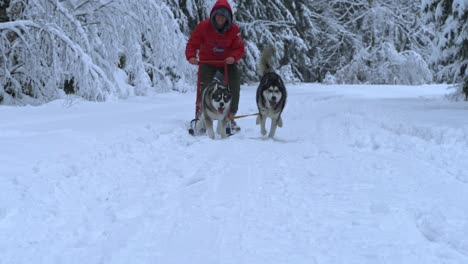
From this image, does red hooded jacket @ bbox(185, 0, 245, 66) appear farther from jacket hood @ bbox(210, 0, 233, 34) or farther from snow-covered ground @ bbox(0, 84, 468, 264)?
snow-covered ground @ bbox(0, 84, 468, 264)

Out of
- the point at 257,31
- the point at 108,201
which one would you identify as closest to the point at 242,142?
the point at 108,201

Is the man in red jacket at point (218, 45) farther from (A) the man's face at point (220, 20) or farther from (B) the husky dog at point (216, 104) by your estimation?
(B) the husky dog at point (216, 104)

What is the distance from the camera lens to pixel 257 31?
19625 millimetres

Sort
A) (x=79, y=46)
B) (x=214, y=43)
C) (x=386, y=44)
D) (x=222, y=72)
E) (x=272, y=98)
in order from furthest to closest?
1. (x=386, y=44)
2. (x=79, y=46)
3. (x=222, y=72)
4. (x=214, y=43)
5. (x=272, y=98)

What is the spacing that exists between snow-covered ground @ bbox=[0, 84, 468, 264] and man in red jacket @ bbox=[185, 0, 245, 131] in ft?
4.70

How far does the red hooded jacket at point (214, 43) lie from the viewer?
23.7 feet

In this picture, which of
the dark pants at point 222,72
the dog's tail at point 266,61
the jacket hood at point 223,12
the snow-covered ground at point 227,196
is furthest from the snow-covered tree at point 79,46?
the dog's tail at point 266,61

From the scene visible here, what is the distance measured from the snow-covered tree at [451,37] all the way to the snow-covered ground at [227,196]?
14.4 feet

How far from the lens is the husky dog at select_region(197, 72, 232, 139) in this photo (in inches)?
264

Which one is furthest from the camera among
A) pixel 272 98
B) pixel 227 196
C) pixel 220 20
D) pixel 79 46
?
pixel 79 46

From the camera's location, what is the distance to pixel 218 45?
7.31 metres

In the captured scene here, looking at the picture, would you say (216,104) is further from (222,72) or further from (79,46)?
(79,46)

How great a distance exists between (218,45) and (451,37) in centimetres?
613

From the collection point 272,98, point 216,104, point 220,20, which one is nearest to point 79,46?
point 220,20
